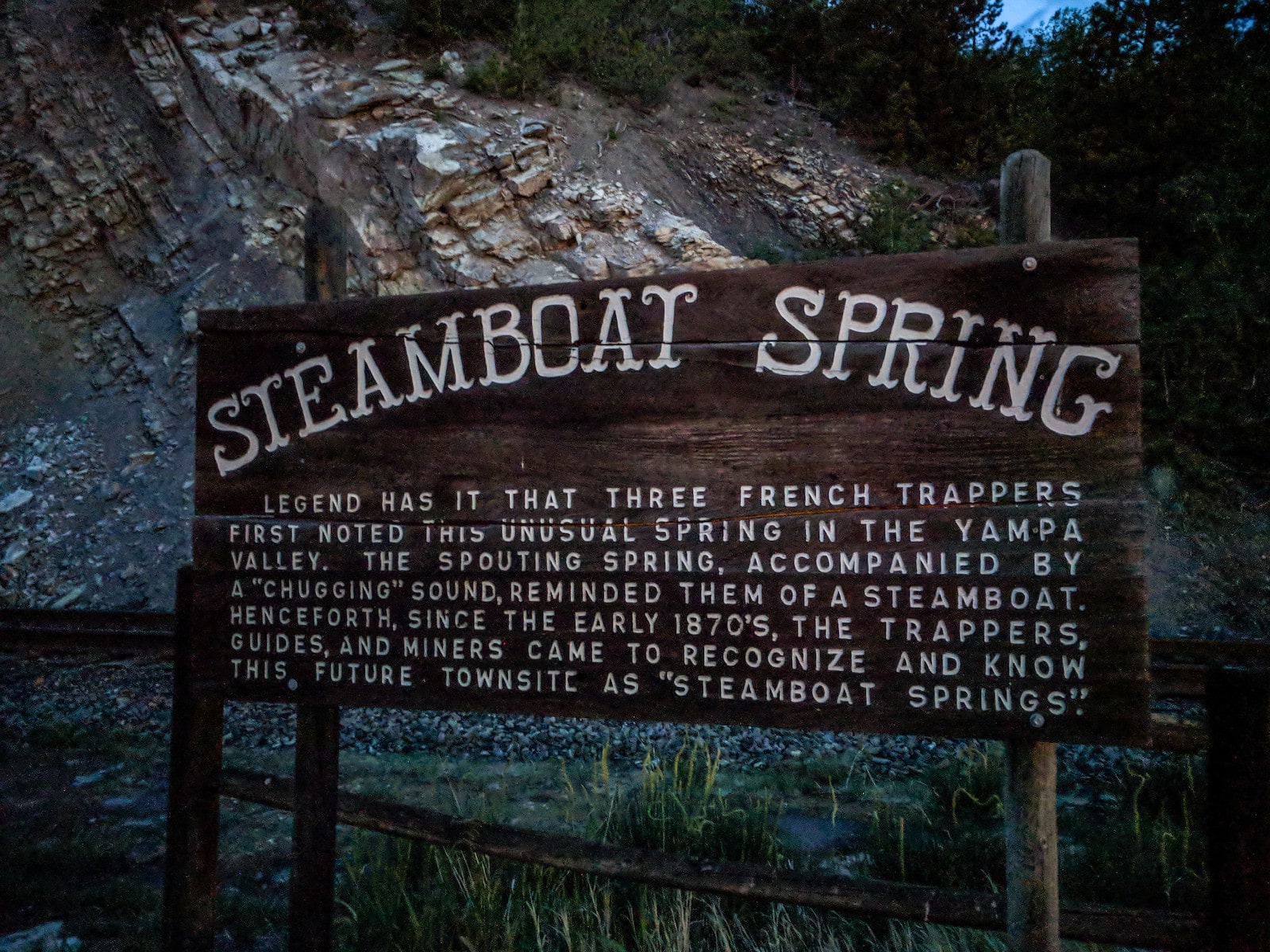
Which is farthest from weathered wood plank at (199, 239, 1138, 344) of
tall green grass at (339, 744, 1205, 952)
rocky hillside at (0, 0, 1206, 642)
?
rocky hillside at (0, 0, 1206, 642)

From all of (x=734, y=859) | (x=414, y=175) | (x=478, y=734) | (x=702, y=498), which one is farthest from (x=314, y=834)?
(x=414, y=175)

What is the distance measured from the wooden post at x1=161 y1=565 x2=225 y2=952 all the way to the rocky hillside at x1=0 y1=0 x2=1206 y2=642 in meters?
7.83

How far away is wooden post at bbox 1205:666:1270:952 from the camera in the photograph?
1907mm

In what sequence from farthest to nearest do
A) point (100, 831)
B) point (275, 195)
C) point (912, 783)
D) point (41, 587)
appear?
→ point (275, 195) < point (41, 587) < point (912, 783) < point (100, 831)

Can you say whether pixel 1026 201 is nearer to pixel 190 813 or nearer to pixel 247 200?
pixel 190 813

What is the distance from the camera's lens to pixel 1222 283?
30.2ft

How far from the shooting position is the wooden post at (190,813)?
2.53 metres

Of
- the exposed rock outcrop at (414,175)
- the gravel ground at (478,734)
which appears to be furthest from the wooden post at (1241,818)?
the exposed rock outcrop at (414,175)

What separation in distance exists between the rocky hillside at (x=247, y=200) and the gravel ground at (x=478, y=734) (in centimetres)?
319

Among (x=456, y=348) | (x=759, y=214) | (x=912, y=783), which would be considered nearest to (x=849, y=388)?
(x=456, y=348)

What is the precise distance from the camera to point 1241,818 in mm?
1938

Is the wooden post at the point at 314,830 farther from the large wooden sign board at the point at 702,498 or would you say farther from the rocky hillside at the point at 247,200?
the rocky hillside at the point at 247,200

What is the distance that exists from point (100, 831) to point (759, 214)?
1081 cm

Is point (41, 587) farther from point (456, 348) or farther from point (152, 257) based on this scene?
point (456, 348)
